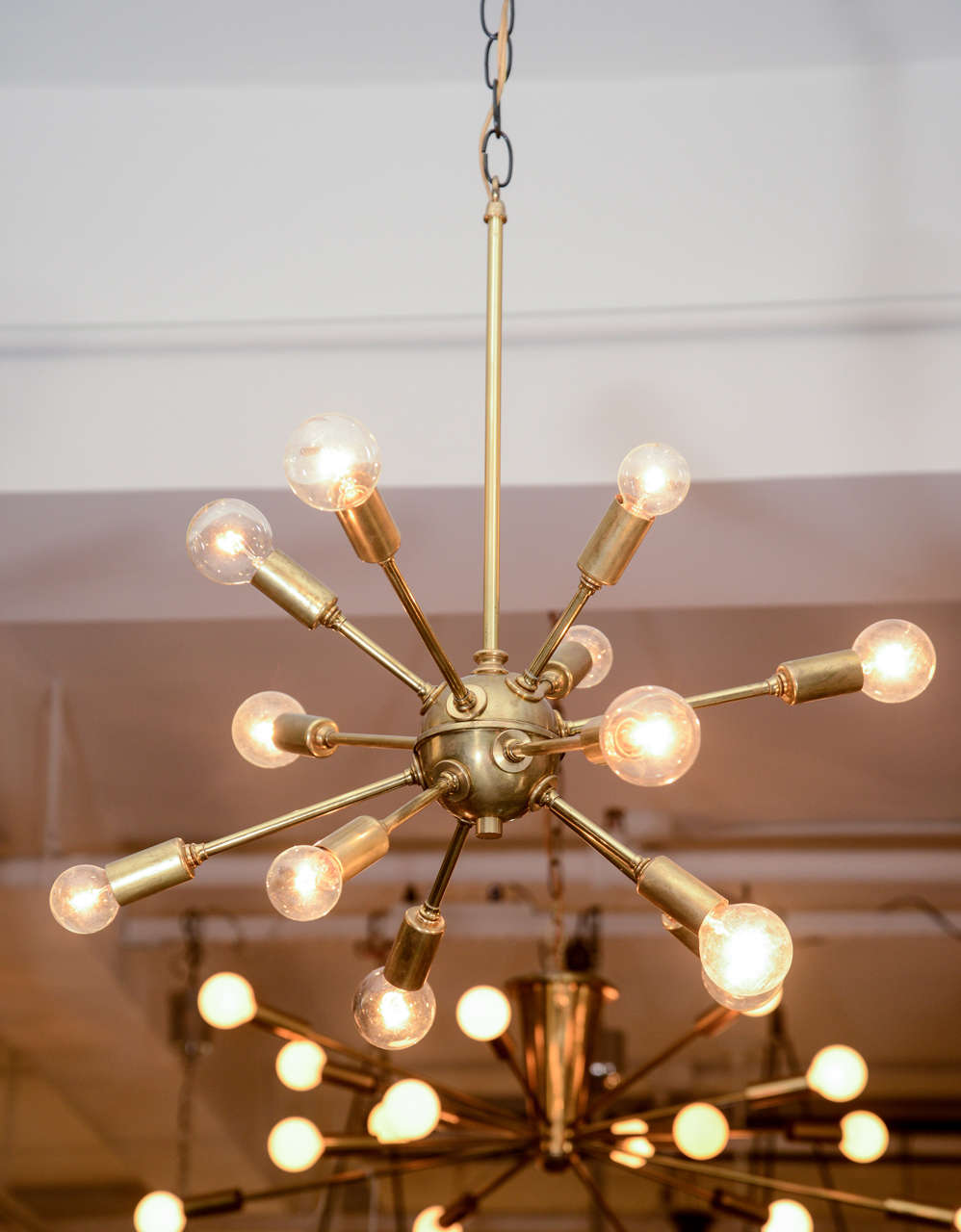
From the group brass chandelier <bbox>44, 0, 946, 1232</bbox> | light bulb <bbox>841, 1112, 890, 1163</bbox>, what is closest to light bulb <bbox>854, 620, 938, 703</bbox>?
brass chandelier <bbox>44, 0, 946, 1232</bbox>

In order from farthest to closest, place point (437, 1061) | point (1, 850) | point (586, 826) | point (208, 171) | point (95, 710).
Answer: point (437, 1061), point (1, 850), point (95, 710), point (208, 171), point (586, 826)

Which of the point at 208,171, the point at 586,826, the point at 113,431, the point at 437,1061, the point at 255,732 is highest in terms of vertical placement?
the point at 437,1061

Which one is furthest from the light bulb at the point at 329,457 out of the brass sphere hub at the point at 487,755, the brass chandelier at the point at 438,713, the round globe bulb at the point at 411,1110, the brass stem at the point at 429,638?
the round globe bulb at the point at 411,1110

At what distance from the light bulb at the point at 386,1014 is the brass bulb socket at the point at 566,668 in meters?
0.37

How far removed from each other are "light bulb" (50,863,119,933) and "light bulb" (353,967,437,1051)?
29 centimetres

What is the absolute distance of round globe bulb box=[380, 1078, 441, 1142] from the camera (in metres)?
2.61

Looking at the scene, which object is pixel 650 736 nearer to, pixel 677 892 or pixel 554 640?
pixel 677 892

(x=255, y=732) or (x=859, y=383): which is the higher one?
(x=859, y=383)

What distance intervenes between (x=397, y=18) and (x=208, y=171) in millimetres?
420

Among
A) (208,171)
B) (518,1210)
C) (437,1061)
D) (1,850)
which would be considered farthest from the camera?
(518,1210)

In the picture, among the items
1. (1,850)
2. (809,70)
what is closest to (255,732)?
(809,70)

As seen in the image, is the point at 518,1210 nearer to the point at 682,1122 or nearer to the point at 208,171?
the point at 682,1122

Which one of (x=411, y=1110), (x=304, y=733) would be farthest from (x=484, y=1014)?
(x=304, y=733)

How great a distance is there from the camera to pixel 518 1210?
363 inches
